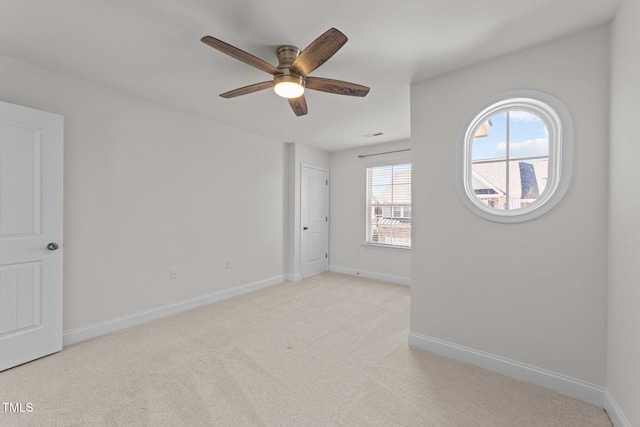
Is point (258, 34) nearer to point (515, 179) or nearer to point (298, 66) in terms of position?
point (298, 66)

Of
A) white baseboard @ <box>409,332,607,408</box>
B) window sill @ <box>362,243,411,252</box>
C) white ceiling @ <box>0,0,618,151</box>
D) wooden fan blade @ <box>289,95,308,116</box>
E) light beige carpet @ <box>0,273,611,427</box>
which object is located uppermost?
white ceiling @ <box>0,0,618,151</box>

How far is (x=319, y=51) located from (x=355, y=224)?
3704mm

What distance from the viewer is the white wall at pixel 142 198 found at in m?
2.42

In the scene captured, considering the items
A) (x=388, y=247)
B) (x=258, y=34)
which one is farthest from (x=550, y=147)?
(x=388, y=247)

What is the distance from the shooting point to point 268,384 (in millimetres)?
1896

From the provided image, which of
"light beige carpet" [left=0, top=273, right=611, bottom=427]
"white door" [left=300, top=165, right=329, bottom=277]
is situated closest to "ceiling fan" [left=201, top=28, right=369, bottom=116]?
"light beige carpet" [left=0, top=273, right=611, bottom=427]

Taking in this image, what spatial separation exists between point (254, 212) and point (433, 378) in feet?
9.96

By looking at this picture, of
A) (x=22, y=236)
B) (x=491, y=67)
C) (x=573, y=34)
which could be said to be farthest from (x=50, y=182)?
(x=573, y=34)

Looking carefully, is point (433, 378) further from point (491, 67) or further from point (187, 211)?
point (187, 211)

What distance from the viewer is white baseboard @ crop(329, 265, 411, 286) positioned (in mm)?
4465

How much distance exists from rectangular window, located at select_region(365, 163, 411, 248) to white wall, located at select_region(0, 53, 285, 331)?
79.4 inches

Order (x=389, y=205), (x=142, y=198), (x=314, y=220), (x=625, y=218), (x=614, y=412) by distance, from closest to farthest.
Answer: (x=625, y=218), (x=614, y=412), (x=142, y=198), (x=389, y=205), (x=314, y=220)

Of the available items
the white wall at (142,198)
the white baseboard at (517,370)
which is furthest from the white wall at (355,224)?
the white baseboard at (517,370)

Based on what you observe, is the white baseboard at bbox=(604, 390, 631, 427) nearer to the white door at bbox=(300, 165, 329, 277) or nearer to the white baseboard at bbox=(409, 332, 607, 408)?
the white baseboard at bbox=(409, 332, 607, 408)
